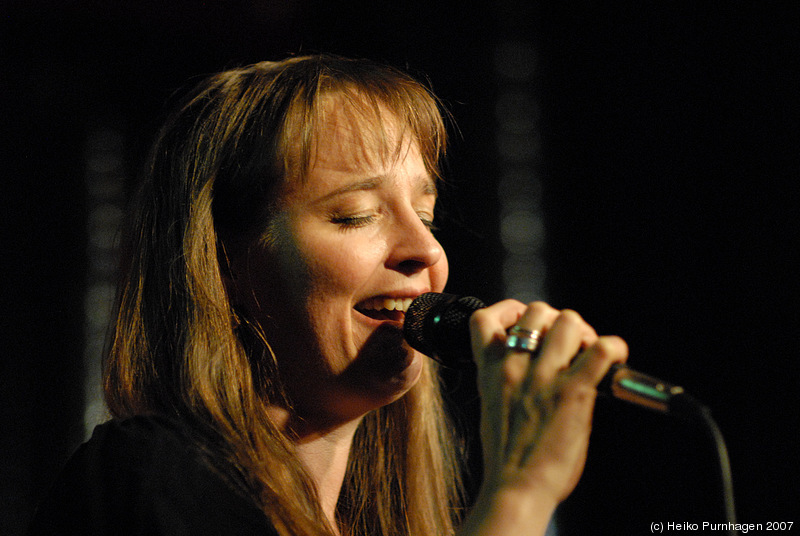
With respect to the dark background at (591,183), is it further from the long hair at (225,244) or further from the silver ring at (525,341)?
the silver ring at (525,341)

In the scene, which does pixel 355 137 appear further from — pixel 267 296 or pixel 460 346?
pixel 460 346

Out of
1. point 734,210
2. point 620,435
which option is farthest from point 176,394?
point 734,210

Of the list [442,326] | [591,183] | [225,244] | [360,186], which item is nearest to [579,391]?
[442,326]

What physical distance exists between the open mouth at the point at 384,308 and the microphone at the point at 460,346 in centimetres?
10

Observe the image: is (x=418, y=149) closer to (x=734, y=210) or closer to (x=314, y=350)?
(x=314, y=350)

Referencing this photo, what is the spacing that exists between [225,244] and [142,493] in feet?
1.77

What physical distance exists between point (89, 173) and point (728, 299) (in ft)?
6.07

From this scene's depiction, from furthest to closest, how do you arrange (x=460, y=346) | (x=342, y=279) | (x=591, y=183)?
1. (x=591, y=183)
2. (x=342, y=279)
3. (x=460, y=346)

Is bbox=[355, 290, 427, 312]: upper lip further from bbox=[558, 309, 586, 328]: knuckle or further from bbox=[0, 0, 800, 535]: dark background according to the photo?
bbox=[0, 0, 800, 535]: dark background

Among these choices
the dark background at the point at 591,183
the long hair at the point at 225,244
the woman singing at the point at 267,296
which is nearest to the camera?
the woman singing at the point at 267,296

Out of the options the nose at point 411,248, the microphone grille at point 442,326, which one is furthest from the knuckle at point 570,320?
the nose at point 411,248

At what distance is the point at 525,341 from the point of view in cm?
80

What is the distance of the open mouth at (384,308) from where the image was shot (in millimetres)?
1178

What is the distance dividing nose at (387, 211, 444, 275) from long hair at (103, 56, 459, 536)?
0.63 feet
